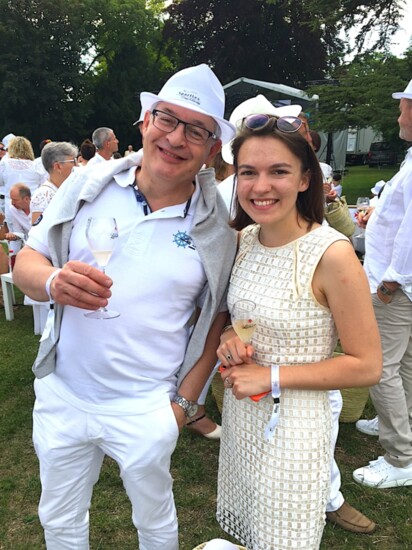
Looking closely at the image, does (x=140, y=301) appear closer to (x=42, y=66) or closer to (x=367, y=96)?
(x=367, y=96)

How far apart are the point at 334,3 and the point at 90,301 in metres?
15.9

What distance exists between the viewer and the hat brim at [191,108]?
1.85m

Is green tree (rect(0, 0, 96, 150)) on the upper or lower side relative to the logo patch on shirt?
upper

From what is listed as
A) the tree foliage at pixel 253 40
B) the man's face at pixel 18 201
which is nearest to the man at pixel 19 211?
the man's face at pixel 18 201

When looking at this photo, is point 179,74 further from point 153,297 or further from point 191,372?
point 191,372

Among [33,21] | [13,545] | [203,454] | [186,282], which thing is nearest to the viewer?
[186,282]

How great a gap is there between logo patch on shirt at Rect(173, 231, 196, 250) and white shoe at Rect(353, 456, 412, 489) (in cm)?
249

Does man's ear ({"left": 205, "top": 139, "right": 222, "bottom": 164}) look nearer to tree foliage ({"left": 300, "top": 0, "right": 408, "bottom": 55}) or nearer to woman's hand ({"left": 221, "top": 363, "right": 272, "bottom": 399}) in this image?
woman's hand ({"left": 221, "top": 363, "right": 272, "bottom": 399})

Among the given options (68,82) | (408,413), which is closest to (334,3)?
(408,413)

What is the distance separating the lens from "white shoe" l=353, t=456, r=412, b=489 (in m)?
3.32

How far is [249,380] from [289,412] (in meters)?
0.22

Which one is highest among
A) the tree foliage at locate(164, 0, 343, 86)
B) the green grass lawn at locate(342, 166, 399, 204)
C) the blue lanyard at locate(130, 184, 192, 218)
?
the tree foliage at locate(164, 0, 343, 86)

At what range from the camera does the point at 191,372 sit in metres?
2.04

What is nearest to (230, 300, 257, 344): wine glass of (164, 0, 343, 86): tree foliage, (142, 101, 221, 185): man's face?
(142, 101, 221, 185): man's face
